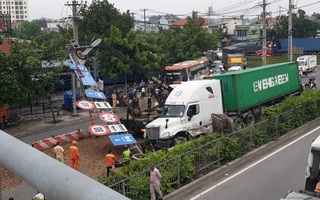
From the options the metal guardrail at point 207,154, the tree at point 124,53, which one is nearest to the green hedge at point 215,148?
the metal guardrail at point 207,154

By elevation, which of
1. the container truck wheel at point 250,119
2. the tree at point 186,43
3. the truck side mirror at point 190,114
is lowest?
the container truck wheel at point 250,119

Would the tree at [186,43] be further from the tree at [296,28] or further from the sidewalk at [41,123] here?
the tree at [296,28]

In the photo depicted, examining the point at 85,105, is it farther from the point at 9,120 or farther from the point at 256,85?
the point at 9,120

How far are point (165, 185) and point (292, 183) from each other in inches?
161

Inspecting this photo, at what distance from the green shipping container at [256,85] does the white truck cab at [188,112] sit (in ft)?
3.03

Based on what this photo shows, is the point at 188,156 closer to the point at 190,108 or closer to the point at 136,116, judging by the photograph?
the point at 190,108

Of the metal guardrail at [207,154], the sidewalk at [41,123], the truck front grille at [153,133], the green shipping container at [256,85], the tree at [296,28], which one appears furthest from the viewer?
the tree at [296,28]

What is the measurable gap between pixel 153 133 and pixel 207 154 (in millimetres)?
3622

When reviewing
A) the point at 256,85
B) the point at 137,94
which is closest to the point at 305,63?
the point at 137,94

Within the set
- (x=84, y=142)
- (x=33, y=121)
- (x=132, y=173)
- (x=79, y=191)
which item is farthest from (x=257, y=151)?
(x=33, y=121)

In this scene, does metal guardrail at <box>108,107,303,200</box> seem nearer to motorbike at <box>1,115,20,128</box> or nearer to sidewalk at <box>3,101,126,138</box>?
sidewalk at <box>3,101,126,138</box>

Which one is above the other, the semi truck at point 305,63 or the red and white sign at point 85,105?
the semi truck at point 305,63

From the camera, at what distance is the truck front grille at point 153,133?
16.4 meters

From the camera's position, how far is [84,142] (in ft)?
64.3
